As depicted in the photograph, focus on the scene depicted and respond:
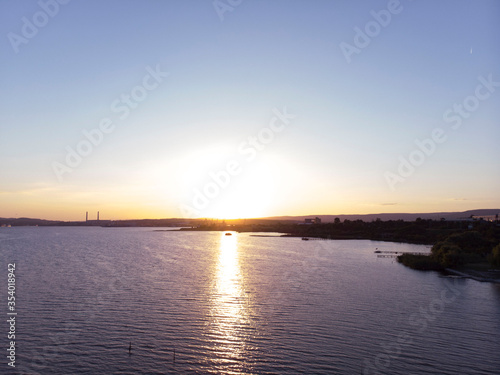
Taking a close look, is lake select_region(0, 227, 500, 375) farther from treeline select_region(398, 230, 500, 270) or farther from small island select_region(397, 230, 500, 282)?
treeline select_region(398, 230, 500, 270)

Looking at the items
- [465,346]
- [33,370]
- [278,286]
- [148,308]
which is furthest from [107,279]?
[465,346]

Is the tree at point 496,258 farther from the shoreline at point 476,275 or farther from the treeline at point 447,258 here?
the shoreline at point 476,275

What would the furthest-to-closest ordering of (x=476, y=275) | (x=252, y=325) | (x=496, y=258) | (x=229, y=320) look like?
(x=496, y=258) → (x=476, y=275) → (x=229, y=320) → (x=252, y=325)

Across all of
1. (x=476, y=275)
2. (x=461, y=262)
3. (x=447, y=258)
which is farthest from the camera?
(x=461, y=262)

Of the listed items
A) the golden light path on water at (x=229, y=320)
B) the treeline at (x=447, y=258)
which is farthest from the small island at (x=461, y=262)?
the golden light path on water at (x=229, y=320)

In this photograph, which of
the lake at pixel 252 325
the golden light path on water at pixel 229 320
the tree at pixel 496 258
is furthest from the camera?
the tree at pixel 496 258

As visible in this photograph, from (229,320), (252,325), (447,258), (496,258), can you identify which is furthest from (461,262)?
(229,320)

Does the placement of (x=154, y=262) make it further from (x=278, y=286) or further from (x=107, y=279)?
(x=278, y=286)

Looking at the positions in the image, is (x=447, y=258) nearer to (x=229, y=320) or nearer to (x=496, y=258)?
(x=496, y=258)
